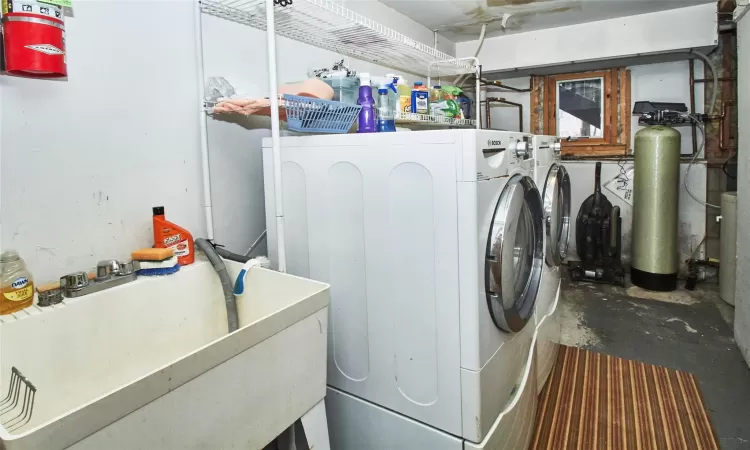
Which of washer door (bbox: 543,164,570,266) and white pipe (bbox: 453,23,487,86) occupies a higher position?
white pipe (bbox: 453,23,487,86)

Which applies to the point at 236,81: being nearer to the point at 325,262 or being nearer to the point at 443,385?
the point at 325,262

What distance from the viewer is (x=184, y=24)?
1.70m

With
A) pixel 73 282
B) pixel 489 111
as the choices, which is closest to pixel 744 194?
pixel 489 111

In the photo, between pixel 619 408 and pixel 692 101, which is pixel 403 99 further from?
pixel 692 101

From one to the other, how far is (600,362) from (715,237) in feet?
7.83

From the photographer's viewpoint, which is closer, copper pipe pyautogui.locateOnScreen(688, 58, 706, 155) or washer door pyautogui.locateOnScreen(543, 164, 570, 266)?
washer door pyautogui.locateOnScreen(543, 164, 570, 266)

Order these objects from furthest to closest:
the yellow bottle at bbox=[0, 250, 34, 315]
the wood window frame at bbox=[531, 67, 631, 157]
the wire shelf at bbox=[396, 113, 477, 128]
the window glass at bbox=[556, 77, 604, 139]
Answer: the window glass at bbox=[556, 77, 604, 139]
the wood window frame at bbox=[531, 67, 631, 157]
the wire shelf at bbox=[396, 113, 477, 128]
the yellow bottle at bbox=[0, 250, 34, 315]

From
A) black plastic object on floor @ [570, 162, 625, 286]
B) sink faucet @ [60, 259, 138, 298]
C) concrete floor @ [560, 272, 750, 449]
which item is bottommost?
concrete floor @ [560, 272, 750, 449]

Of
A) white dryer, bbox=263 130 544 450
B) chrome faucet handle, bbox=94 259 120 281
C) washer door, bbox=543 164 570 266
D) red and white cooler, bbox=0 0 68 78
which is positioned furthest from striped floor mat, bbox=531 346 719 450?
red and white cooler, bbox=0 0 68 78

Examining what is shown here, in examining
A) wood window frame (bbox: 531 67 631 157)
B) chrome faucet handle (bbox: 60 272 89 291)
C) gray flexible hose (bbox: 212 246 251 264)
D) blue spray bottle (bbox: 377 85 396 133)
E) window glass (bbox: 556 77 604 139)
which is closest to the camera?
chrome faucet handle (bbox: 60 272 89 291)

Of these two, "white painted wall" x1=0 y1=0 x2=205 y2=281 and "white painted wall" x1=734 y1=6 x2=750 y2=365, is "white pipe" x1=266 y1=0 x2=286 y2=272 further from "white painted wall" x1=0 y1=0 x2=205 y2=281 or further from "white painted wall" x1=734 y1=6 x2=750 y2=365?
"white painted wall" x1=734 y1=6 x2=750 y2=365

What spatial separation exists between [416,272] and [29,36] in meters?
1.29

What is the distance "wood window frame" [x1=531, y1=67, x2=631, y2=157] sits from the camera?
169 inches

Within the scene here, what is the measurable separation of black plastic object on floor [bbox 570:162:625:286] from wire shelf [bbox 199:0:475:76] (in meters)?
2.12
